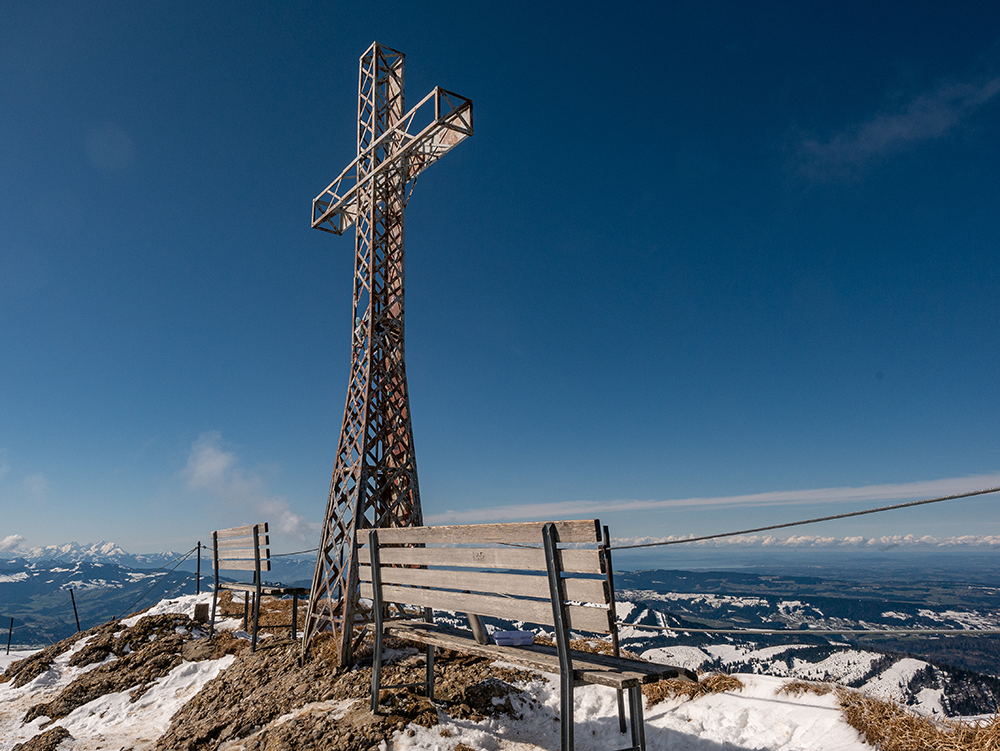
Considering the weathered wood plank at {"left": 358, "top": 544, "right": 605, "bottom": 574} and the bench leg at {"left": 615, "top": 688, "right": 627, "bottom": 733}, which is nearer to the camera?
the weathered wood plank at {"left": 358, "top": 544, "right": 605, "bottom": 574}

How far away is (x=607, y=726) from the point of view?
5.94 m

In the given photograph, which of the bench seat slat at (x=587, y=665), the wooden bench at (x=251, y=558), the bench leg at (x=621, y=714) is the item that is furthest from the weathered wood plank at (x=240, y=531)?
the bench leg at (x=621, y=714)

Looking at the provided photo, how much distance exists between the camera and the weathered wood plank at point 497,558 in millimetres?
3730

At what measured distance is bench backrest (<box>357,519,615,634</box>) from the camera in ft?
12.5

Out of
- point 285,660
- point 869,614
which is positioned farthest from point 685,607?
point 285,660

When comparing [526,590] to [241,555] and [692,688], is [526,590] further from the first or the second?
[241,555]

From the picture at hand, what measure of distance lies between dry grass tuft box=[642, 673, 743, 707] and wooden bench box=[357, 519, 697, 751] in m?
1.08

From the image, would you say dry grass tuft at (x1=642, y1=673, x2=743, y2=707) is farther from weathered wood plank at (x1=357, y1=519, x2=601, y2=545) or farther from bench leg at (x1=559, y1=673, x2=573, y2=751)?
weathered wood plank at (x1=357, y1=519, x2=601, y2=545)

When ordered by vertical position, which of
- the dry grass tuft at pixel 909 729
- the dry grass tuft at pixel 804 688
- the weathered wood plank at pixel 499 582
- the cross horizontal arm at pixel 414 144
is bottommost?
the dry grass tuft at pixel 804 688

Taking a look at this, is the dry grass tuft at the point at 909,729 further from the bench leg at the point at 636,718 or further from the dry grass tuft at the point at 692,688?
the bench leg at the point at 636,718

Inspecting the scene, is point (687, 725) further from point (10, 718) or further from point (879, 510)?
point (10, 718)

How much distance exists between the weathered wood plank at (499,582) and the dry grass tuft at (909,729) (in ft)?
9.34

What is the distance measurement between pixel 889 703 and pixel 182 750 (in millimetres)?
7618

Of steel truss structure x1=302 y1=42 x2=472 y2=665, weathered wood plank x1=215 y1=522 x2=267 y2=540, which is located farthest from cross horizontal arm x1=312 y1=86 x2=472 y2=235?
weathered wood plank x1=215 y1=522 x2=267 y2=540
